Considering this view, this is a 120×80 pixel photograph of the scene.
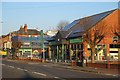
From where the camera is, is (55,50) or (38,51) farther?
(38,51)

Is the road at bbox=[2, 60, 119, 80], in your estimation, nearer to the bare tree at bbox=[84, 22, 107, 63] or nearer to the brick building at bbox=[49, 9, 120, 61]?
the bare tree at bbox=[84, 22, 107, 63]

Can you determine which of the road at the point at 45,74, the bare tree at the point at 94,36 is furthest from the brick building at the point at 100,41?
the road at the point at 45,74

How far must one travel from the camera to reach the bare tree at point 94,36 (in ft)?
170

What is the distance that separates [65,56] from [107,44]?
997 cm

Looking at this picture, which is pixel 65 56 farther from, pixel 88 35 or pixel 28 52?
pixel 28 52

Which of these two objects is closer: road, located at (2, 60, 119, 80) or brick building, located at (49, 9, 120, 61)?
road, located at (2, 60, 119, 80)

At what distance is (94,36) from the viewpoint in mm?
52938

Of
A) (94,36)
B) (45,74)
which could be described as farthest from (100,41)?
(45,74)

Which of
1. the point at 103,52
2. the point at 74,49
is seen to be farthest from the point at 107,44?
the point at 74,49

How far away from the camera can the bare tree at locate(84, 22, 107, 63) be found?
51.7m

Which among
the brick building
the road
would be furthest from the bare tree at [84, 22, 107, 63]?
the road

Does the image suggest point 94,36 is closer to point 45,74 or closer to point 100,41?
point 100,41

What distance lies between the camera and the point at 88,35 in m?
54.5

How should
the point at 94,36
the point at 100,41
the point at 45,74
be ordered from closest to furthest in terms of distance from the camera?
the point at 45,74, the point at 94,36, the point at 100,41
